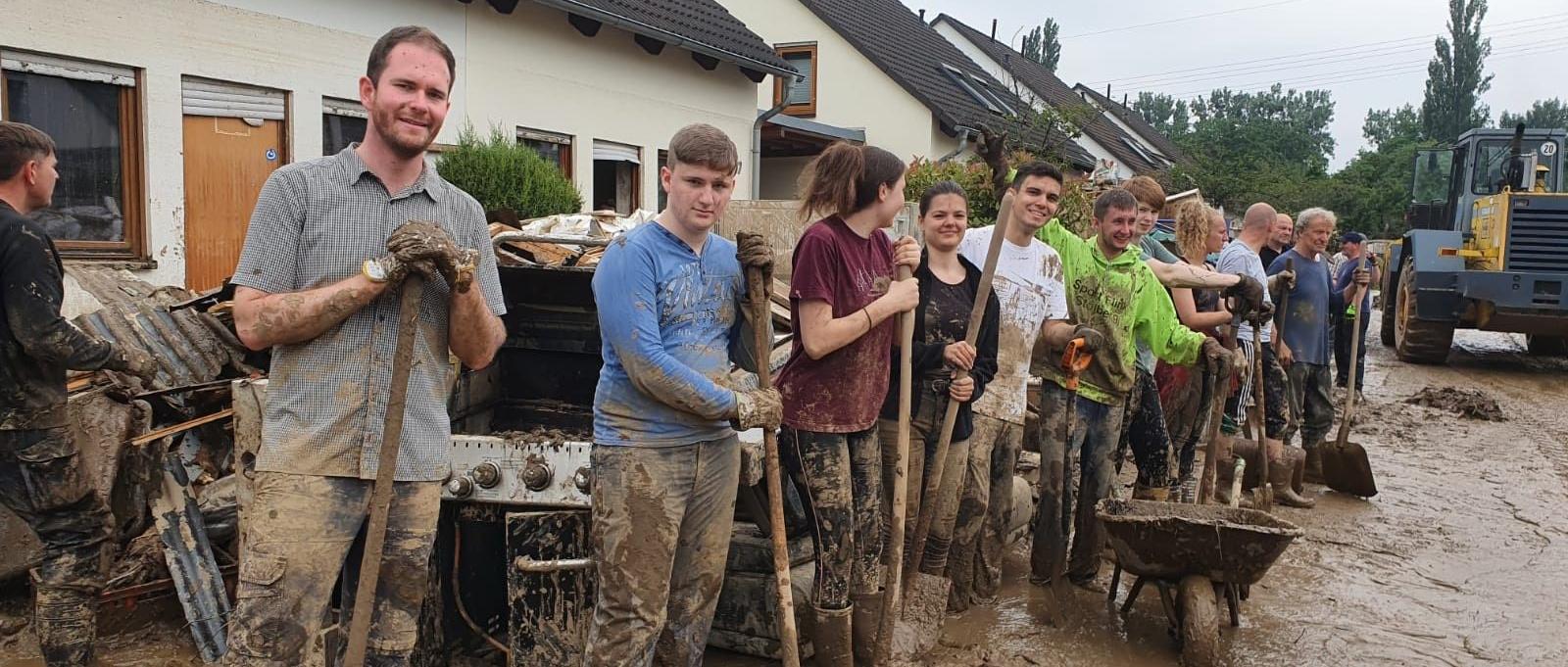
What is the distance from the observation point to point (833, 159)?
354cm

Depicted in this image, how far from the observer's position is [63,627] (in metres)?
3.57

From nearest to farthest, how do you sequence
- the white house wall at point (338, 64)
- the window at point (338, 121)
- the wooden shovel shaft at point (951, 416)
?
the wooden shovel shaft at point (951, 416), the white house wall at point (338, 64), the window at point (338, 121)

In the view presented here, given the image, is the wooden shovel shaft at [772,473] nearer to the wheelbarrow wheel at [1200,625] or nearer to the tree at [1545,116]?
the wheelbarrow wheel at [1200,625]

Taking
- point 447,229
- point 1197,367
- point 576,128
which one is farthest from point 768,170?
point 447,229

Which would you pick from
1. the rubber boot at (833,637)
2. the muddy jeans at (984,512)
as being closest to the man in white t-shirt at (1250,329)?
the muddy jeans at (984,512)

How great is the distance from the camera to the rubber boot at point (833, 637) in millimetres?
3473

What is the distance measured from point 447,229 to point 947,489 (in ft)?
7.43

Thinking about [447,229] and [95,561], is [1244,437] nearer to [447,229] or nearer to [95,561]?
[447,229]

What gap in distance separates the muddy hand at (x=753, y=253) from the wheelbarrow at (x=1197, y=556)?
1818 millimetres

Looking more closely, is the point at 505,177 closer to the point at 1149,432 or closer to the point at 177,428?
the point at 177,428

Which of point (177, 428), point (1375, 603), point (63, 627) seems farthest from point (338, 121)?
point (1375, 603)

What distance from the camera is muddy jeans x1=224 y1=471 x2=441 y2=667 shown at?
2260 millimetres

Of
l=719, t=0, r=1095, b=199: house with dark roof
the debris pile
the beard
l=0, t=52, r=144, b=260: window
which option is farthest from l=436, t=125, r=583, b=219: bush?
l=719, t=0, r=1095, b=199: house with dark roof

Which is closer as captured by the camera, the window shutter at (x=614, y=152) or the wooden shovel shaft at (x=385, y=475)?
the wooden shovel shaft at (x=385, y=475)
